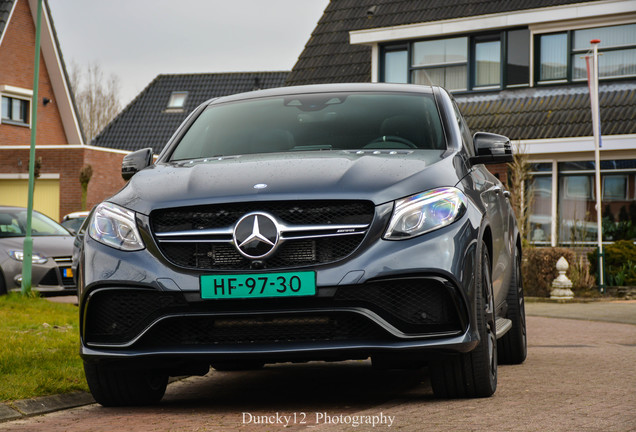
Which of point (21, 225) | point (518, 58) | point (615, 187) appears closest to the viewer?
point (21, 225)

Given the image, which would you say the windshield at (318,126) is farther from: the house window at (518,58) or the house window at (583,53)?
the house window at (518,58)

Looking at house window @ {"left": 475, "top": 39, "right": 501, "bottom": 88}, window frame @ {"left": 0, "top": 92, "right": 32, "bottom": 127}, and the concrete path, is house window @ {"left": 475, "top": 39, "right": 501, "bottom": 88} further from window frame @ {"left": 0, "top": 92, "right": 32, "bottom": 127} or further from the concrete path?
the concrete path

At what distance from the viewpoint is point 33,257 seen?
15180 millimetres

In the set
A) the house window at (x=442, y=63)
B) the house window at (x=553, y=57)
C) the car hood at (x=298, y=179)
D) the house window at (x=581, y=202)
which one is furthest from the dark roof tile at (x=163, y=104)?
the car hood at (x=298, y=179)

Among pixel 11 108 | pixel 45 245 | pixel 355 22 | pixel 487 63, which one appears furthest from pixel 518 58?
pixel 11 108

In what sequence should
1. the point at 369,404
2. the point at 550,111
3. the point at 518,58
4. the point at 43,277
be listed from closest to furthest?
the point at 369,404
the point at 43,277
the point at 550,111
the point at 518,58

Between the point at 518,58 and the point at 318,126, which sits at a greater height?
the point at 518,58

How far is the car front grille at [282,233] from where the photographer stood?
5410 mm

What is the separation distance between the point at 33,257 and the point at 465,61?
557 inches

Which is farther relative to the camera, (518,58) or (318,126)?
(518,58)

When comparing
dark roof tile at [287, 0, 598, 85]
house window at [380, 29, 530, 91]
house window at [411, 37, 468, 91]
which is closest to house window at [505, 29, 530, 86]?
house window at [380, 29, 530, 91]

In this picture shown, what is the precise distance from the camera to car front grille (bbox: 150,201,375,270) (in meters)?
5.41

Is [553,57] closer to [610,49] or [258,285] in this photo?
[610,49]

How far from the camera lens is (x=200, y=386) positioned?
24.6 ft
